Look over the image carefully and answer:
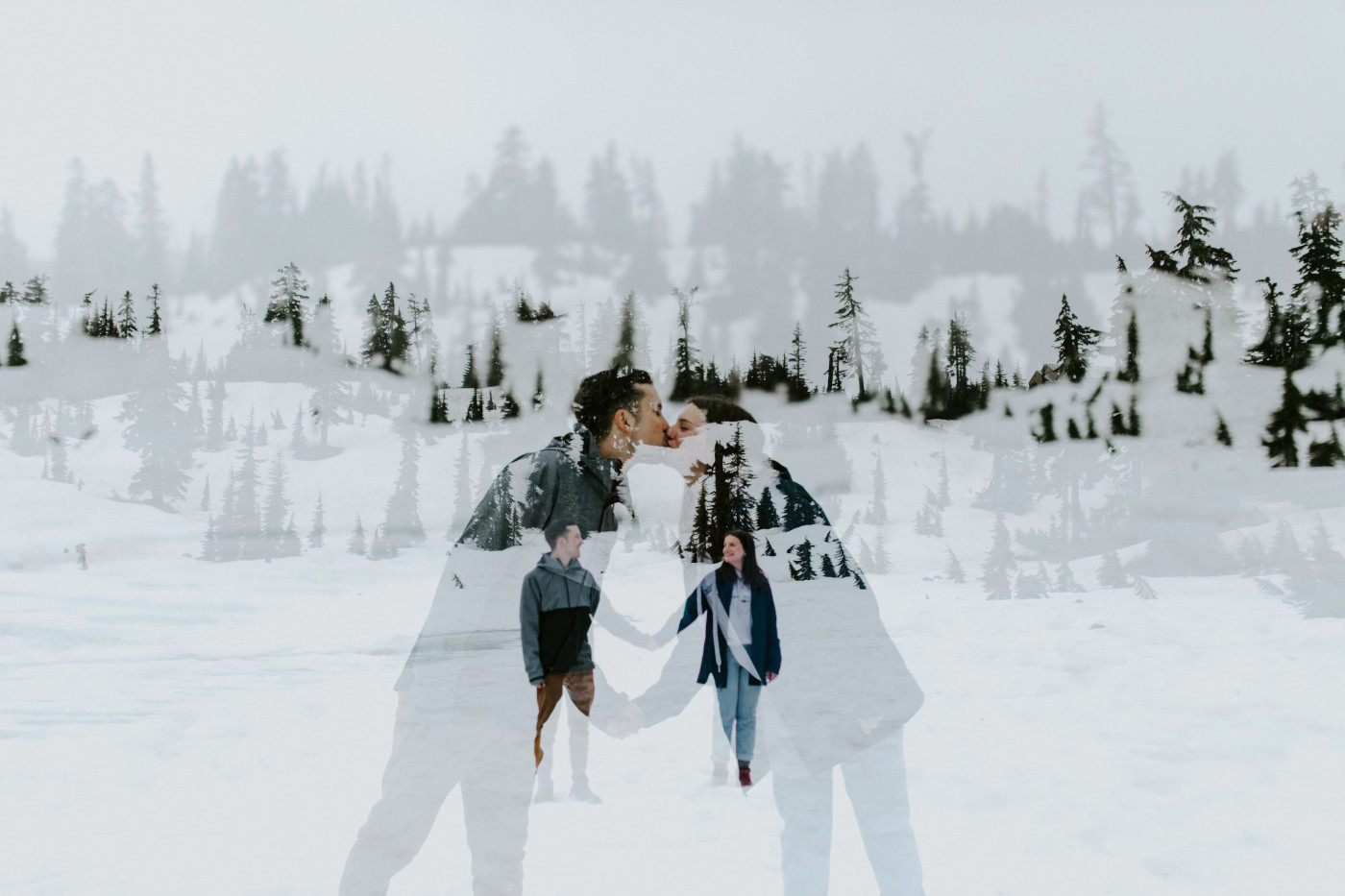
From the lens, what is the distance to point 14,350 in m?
23.8

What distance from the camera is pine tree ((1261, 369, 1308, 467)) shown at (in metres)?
11.4

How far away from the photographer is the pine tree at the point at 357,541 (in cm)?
1730

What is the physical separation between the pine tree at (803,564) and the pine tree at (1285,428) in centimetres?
1335

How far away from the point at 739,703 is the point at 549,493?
2.05 m

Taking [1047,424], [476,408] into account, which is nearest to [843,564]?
[1047,424]

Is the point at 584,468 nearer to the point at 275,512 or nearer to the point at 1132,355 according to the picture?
the point at 1132,355

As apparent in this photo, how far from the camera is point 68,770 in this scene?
497 cm

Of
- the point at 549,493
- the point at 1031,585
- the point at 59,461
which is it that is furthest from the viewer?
the point at 59,461

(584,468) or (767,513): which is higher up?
(584,468)

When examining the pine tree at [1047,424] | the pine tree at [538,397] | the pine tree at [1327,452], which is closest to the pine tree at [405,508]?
the pine tree at [538,397]

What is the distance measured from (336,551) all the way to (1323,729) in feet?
60.3

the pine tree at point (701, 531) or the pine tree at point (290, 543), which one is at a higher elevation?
the pine tree at point (701, 531)

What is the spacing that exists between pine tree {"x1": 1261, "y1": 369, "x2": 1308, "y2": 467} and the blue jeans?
12.5m

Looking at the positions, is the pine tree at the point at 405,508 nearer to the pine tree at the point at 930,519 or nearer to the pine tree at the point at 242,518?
the pine tree at the point at 242,518
